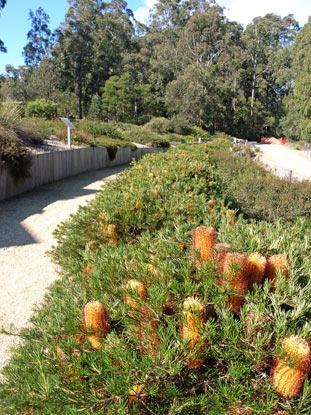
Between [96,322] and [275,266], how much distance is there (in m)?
0.71

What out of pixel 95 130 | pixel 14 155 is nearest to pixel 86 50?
pixel 95 130

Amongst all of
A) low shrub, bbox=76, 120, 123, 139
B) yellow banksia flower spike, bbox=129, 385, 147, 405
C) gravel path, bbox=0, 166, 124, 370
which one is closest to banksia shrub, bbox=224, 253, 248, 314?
yellow banksia flower spike, bbox=129, 385, 147, 405

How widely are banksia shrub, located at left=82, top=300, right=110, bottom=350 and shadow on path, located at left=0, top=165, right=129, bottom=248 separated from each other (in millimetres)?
4792

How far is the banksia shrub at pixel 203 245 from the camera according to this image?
1.37 metres

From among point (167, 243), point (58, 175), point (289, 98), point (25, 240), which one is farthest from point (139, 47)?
point (167, 243)

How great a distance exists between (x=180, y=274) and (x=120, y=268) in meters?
0.29

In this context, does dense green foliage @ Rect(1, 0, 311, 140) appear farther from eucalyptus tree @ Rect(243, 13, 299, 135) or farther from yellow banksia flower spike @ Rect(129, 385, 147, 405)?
yellow banksia flower spike @ Rect(129, 385, 147, 405)

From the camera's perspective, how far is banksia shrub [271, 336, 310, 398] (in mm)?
959

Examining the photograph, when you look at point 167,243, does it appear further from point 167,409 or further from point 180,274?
point 167,409

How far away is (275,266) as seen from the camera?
1312 millimetres

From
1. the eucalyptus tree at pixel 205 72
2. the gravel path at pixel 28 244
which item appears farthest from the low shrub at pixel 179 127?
the gravel path at pixel 28 244

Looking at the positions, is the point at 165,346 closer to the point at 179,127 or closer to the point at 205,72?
the point at 179,127

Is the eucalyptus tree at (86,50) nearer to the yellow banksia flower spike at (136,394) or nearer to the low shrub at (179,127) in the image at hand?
the low shrub at (179,127)

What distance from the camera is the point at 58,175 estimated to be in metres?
10.9
